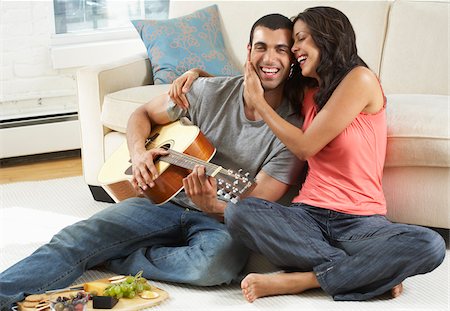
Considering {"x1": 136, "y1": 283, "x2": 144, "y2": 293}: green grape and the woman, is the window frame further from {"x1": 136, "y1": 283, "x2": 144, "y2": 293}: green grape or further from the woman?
{"x1": 136, "y1": 283, "x2": 144, "y2": 293}: green grape

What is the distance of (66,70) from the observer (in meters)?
4.29

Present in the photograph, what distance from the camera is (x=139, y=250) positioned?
2.54 metres

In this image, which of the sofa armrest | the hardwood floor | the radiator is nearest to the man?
the sofa armrest

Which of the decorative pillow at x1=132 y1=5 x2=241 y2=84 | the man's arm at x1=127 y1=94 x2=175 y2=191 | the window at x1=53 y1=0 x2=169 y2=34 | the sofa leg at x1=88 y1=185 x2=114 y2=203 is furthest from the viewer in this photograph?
the window at x1=53 y1=0 x2=169 y2=34

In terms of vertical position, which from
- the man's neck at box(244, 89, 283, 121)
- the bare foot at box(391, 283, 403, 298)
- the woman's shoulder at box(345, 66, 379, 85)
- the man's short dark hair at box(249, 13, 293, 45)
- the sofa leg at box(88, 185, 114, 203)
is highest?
the man's short dark hair at box(249, 13, 293, 45)

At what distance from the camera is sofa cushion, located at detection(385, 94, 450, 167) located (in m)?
2.62

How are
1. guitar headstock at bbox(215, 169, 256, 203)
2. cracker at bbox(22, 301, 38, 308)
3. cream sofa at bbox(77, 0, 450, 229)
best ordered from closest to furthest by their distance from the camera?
cracker at bbox(22, 301, 38, 308)
guitar headstock at bbox(215, 169, 256, 203)
cream sofa at bbox(77, 0, 450, 229)

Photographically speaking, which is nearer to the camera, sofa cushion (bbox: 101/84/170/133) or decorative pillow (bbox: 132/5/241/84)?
sofa cushion (bbox: 101/84/170/133)

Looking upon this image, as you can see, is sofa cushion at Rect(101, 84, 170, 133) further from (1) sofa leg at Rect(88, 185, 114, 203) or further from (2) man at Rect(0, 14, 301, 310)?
(2) man at Rect(0, 14, 301, 310)

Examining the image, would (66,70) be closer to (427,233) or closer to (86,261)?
(86,261)

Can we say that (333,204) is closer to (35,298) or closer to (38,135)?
(35,298)

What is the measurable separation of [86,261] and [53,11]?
2.15m

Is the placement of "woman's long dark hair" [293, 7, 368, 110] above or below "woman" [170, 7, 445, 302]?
above

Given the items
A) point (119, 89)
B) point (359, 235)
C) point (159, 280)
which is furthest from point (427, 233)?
point (119, 89)
